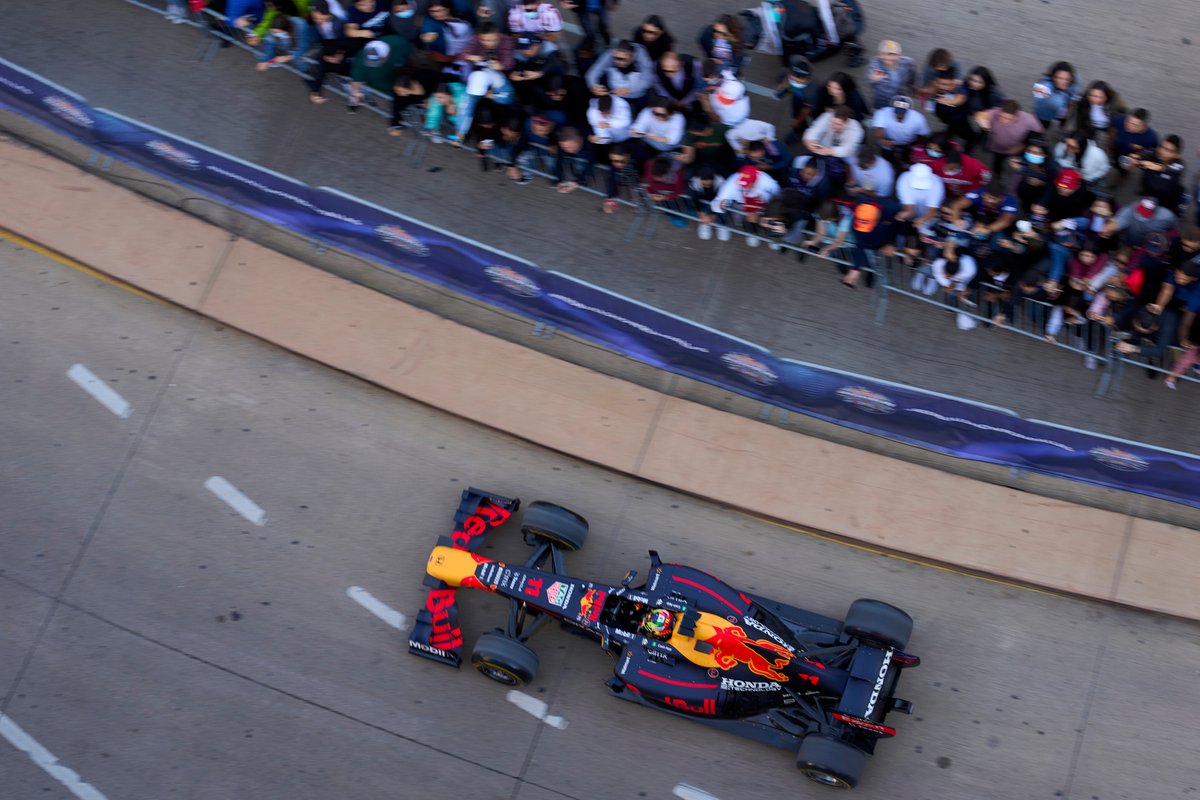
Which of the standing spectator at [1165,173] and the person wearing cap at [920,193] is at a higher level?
the standing spectator at [1165,173]

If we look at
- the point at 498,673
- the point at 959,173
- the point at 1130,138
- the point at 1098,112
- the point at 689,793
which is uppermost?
the point at 1098,112

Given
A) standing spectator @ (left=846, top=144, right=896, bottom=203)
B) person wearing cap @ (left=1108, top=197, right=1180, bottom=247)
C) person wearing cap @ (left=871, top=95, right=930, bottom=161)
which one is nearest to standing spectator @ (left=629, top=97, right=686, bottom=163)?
standing spectator @ (left=846, top=144, right=896, bottom=203)

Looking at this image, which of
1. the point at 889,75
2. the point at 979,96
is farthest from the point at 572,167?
the point at 979,96

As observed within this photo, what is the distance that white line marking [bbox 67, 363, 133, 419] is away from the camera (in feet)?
35.2

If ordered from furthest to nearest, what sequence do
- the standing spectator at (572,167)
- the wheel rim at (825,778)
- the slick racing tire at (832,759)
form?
the standing spectator at (572,167) → the wheel rim at (825,778) → the slick racing tire at (832,759)

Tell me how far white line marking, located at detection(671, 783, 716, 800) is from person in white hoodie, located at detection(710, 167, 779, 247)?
519cm

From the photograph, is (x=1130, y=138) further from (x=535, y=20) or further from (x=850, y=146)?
(x=535, y=20)

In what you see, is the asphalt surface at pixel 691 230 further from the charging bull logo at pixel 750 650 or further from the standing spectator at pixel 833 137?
the charging bull logo at pixel 750 650

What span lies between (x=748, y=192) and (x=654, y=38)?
1606 millimetres

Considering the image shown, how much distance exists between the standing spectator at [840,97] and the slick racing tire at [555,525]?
4.32 m

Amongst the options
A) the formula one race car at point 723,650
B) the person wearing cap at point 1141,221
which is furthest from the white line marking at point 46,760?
the person wearing cap at point 1141,221

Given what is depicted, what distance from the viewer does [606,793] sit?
9656 millimetres

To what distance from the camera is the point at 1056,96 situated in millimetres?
9758

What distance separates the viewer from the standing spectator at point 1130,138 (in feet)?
31.0
